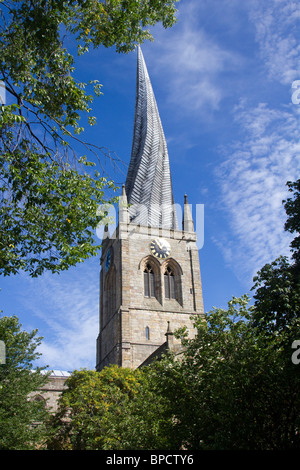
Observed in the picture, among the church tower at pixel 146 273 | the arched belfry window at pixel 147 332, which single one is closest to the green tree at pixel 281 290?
the church tower at pixel 146 273

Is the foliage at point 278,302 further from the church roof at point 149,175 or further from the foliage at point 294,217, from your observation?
the church roof at point 149,175

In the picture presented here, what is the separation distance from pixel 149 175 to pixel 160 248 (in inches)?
413

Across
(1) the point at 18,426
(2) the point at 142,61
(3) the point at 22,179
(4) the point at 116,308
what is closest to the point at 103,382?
(1) the point at 18,426

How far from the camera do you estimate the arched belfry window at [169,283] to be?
3994 centimetres

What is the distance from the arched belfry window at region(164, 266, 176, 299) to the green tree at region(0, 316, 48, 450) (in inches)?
643

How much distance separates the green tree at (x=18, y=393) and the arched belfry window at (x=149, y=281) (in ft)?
49.2

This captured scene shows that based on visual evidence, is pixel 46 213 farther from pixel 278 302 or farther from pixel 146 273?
pixel 146 273

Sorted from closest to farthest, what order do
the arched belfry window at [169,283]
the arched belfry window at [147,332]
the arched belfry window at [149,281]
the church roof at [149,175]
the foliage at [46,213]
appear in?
the foliage at [46,213], the arched belfry window at [147,332], the arched belfry window at [149,281], the arched belfry window at [169,283], the church roof at [149,175]

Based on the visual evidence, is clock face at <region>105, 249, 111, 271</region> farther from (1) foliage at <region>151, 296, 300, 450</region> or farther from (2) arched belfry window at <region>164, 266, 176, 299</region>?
(1) foliage at <region>151, 296, 300, 450</region>

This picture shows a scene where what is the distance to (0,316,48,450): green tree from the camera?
67.1 feet

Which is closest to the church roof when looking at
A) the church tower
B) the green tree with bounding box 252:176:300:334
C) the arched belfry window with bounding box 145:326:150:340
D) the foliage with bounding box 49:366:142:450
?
the church tower

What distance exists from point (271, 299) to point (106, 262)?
31.0 meters

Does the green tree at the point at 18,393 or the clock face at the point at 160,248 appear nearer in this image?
the green tree at the point at 18,393

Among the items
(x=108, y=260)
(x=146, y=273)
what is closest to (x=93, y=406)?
(x=146, y=273)
